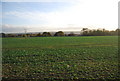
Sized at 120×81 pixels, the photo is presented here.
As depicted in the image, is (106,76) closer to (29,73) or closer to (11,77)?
(29,73)

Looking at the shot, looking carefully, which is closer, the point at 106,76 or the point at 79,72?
the point at 106,76

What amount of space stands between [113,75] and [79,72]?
1.68 metres

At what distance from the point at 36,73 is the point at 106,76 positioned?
3513 millimetres

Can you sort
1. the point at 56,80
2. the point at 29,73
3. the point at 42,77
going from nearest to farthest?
1. the point at 56,80
2. the point at 42,77
3. the point at 29,73

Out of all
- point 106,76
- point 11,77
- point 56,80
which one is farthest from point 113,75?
point 11,77

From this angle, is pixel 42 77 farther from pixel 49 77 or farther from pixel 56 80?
pixel 56 80

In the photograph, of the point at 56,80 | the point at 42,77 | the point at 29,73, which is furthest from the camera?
the point at 29,73

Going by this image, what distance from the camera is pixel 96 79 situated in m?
5.86

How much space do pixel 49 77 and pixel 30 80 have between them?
900 mm

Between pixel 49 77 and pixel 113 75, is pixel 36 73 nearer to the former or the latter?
pixel 49 77

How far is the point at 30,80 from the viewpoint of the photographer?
571cm

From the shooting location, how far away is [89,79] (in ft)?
19.1

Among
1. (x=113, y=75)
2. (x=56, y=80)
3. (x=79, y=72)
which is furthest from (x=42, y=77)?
(x=113, y=75)

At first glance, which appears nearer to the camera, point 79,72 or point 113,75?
point 113,75
